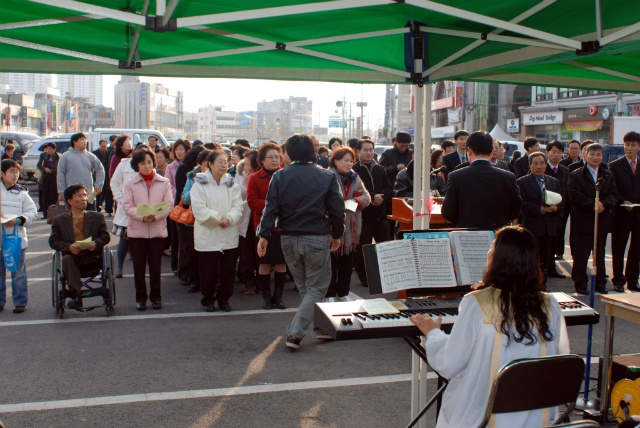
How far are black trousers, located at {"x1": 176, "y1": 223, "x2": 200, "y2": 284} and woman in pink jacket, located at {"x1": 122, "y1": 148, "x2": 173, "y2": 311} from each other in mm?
1014

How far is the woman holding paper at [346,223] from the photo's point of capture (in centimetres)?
750

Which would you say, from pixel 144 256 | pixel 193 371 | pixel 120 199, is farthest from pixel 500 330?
pixel 120 199

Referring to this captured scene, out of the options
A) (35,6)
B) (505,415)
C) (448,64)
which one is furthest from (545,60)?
(35,6)

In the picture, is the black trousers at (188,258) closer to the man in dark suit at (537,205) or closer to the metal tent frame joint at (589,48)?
the man in dark suit at (537,205)

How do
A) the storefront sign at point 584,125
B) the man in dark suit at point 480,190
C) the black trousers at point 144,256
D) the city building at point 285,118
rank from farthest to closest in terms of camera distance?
1. the city building at point 285,118
2. the storefront sign at point 584,125
3. the black trousers at point 144,256
4. the man in dark suit at point 480,190

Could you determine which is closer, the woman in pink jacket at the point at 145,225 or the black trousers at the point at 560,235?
the woman in pink jacket at the point at 145,225

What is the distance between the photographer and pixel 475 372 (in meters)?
2.97

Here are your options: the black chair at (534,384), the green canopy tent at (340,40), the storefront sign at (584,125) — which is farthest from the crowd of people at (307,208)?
the storefront sign at (584,125)

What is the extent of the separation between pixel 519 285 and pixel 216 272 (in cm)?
502

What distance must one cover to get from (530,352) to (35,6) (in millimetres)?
4196

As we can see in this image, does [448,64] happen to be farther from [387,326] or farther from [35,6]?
[35,6]

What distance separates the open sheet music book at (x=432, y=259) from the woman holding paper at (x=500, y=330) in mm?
859

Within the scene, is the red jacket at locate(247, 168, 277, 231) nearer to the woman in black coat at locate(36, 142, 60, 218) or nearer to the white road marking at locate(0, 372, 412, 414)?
the white road marking at locate(0, 372, 412, 414)

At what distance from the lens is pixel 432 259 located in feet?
13.3
